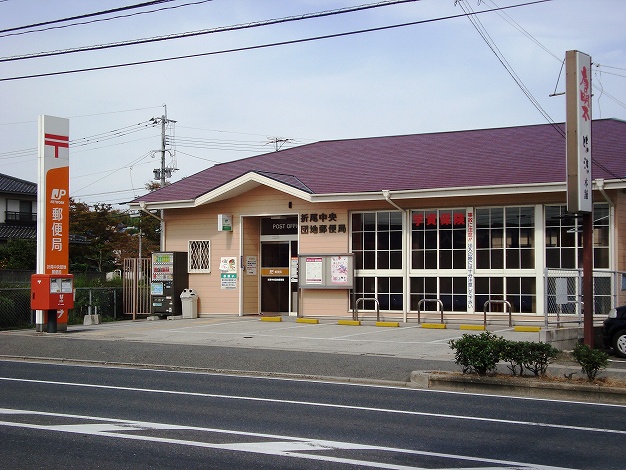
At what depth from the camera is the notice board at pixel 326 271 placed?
26172 millimetres

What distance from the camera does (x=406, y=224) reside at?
25.5m

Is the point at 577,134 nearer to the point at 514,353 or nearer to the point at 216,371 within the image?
the point at 514,353

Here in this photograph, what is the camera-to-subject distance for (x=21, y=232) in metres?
53.9

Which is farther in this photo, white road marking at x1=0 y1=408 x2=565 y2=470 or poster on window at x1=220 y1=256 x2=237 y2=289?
poster on window at x1=220 y1=256 x2=237 y2=289

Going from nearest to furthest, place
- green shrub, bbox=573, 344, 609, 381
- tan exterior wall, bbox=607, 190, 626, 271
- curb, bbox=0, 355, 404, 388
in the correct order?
green shrub, bbox=573, 344, 609, 381 → curb, bbox=0, 355, 404, 388 → tan exterior wall, bbox=607, 190, 626, 271

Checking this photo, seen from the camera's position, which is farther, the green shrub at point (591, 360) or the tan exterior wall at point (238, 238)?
the tan exterior wall at point (238, 238)

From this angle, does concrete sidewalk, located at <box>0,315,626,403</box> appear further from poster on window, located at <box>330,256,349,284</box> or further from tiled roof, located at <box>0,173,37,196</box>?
tiled roof, located at <box>0,173,37,196</box>

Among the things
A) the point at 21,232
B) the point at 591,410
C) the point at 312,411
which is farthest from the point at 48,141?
the point at 21,232

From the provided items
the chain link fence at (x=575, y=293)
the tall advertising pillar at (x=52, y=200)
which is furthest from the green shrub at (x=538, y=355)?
the tall advertising pillar at (x=52, y=200)

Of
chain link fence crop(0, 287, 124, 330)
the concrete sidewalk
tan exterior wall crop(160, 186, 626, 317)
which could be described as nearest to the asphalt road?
the concrete sidewalk

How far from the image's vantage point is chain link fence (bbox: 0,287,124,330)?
26109 mm

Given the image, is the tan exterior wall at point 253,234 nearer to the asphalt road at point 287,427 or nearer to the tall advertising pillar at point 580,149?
the tall advertising pillar at point 580,149

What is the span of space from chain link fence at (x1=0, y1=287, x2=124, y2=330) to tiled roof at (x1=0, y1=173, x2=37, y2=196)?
27.5 metres

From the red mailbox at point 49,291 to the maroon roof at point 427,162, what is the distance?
6.97 m
